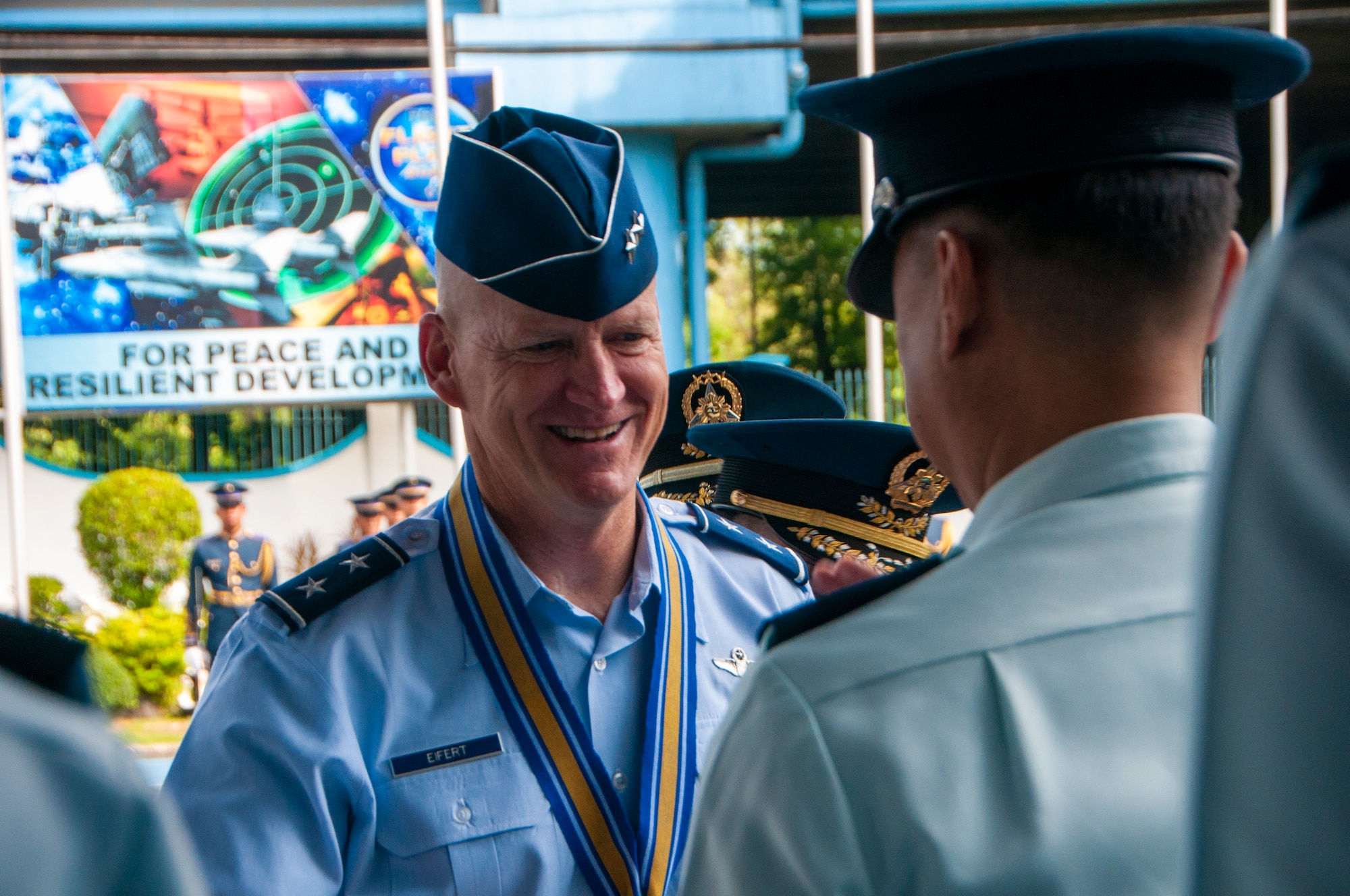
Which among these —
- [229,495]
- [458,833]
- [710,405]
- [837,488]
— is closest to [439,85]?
[229,495]

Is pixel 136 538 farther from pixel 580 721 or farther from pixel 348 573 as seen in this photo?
pixel 580 721

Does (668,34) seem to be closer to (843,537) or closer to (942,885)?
(843,537)

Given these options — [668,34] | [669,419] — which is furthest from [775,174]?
[669,419]

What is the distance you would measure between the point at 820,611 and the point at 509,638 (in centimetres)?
79

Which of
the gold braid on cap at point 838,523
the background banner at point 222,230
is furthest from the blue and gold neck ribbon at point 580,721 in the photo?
the background banner at point 222,230

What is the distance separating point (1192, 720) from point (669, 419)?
3055 millimetres

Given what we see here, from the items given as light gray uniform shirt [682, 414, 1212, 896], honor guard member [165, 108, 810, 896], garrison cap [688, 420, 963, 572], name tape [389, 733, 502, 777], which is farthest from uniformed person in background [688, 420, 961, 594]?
light gray uniform shirt [682, 414, 1212, 896]

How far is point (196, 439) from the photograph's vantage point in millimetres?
14734

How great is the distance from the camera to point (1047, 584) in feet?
3.09

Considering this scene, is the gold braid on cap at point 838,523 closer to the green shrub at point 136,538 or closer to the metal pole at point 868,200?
the metal pole at point 868,200

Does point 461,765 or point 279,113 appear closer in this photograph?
point 461,765

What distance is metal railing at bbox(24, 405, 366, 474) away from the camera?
14570mm

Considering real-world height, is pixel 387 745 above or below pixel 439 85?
below

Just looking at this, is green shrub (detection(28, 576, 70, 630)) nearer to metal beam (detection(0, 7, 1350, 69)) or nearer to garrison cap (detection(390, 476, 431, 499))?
garrison cap (detection(390, 476, 431, 499))
